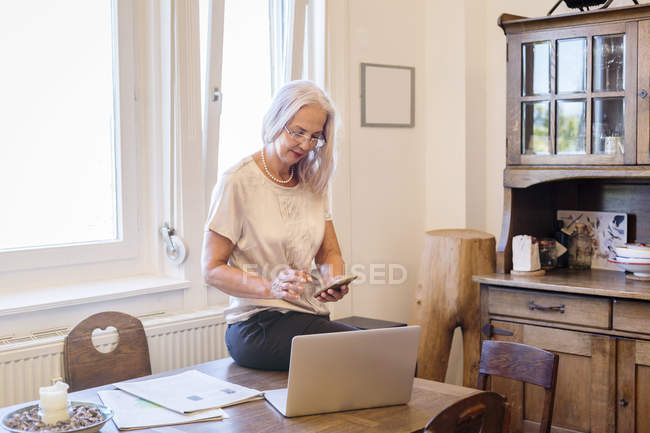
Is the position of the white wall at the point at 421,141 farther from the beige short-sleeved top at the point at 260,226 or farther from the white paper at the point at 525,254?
the beige short-sleeved top at the point at 260,226

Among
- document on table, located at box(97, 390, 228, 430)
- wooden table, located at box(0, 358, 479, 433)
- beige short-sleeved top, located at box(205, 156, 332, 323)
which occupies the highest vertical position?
beige short-sleeved top, located at box(205, 156, 332, 323)

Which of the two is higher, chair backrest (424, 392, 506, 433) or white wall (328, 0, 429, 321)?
white wall (328, 0, 429, 321)

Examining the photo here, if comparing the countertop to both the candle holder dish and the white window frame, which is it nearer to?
the white window frame

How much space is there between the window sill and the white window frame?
0.36ft

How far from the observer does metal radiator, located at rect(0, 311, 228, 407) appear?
2.50 meters

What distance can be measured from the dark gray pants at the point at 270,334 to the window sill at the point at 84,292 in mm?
715

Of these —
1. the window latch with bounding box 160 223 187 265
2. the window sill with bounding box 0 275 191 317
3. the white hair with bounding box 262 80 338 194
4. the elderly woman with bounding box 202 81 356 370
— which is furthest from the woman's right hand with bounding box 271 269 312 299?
the window latch with bounding box 160 223 187 265

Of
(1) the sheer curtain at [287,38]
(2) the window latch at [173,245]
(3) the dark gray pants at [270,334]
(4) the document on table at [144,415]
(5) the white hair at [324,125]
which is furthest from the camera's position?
(1) the sheer curtain at [287,38]

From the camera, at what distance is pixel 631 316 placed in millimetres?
2857

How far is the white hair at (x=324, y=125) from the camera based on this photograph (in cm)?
243

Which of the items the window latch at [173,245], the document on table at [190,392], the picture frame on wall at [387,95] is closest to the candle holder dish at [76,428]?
the document on table at [190,392]

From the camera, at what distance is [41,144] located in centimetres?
287

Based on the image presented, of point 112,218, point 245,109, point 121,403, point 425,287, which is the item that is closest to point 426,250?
point 425,287

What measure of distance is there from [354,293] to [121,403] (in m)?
2.09
